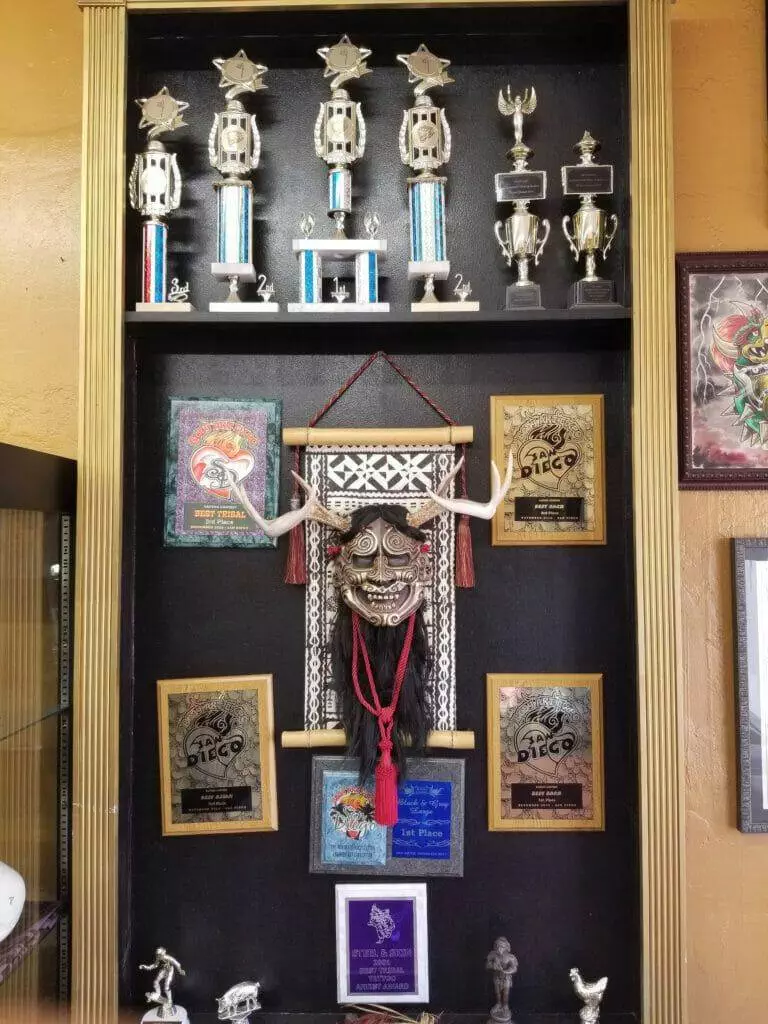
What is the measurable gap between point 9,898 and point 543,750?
133cm

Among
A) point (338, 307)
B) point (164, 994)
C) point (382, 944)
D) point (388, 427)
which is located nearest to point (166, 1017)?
point (164, 994)

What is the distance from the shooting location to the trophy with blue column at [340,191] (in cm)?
206

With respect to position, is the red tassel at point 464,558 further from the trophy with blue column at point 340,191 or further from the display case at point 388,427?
the trophy with blue column at point 340,191

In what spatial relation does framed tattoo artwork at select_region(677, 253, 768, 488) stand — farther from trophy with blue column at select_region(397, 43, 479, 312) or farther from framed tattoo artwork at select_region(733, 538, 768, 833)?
trophy with blue column at select_region(397, 43, 479, 312)

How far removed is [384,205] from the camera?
7.24ft

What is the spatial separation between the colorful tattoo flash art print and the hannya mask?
0.28 metres

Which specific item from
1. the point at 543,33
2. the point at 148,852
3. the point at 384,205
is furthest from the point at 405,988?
the point at 543,33

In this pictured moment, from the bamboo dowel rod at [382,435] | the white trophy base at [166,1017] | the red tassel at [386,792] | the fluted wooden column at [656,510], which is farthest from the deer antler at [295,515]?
the white trophy base at [166,1017]

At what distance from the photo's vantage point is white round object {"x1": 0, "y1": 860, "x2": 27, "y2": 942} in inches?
66.6

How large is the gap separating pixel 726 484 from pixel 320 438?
1123 millimetres

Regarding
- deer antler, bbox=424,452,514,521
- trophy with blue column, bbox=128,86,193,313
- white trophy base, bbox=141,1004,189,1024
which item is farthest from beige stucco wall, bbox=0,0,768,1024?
white trophy base, bbox=141,1004,189,1024

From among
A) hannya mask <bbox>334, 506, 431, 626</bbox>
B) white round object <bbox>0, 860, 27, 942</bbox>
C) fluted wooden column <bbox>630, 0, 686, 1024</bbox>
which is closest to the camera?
white round object <bbox>0, 860, 27, 942</bbox>

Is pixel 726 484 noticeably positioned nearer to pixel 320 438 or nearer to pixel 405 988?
pixel 320 438

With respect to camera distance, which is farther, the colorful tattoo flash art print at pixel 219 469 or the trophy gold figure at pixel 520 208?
the colorful tattoo flash art print at pixel 219 469
